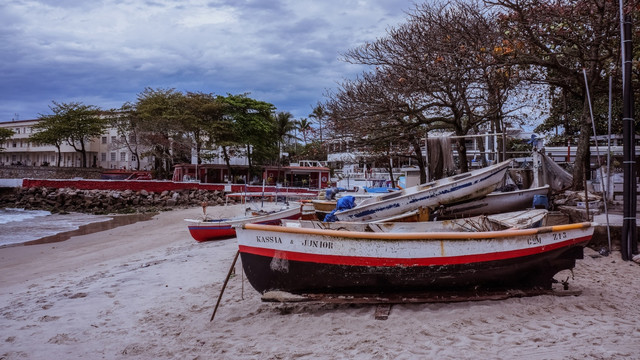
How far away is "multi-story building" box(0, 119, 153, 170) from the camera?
2189 inches

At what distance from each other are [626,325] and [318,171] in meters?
37.3

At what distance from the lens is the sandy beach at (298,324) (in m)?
4.35

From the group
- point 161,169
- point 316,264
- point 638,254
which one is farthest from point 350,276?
point 161,169

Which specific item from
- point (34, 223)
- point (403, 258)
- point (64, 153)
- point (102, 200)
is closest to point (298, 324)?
point (403, 258)

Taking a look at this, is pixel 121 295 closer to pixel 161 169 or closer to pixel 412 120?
pixel 412 120

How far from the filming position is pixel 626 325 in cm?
455

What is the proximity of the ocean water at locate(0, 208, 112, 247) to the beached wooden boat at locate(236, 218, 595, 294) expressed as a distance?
14501mm

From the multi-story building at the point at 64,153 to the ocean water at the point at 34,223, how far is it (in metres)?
26.3

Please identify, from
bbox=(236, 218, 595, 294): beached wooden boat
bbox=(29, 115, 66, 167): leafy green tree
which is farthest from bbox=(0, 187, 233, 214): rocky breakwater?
bbox=(236, 218, 595, 294): beached wooden boat

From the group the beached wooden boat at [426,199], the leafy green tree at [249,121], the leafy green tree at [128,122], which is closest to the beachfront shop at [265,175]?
the leafy green tree at [249,121]

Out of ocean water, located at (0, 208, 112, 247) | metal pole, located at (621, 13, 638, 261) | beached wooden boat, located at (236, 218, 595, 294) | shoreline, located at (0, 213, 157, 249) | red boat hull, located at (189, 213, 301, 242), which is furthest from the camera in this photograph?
ocean water, located at (0, 208, 112, 247)

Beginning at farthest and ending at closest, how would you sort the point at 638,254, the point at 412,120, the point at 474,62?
the point at 412,120 → the point at 474,62 → the point at 638,254

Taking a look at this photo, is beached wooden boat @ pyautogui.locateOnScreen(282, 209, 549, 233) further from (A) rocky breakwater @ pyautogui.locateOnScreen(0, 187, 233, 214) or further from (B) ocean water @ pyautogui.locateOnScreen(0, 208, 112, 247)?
(A) rocky breakwater @ pyautogui.locateOnScreen(0, 187, 233, 214)

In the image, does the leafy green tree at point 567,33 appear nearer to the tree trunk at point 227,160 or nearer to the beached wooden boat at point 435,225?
the beached wooden boat at point 435,225
